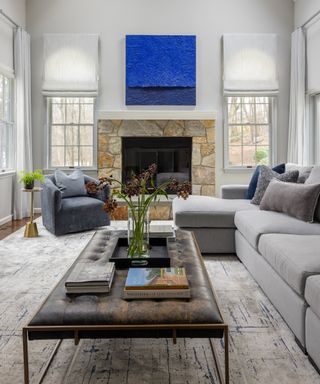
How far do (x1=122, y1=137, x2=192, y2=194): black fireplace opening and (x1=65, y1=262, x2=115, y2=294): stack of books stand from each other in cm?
496

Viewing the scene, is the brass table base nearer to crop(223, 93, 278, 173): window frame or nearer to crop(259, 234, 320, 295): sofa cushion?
crop(259, 234, 320, 295): sofa cushion

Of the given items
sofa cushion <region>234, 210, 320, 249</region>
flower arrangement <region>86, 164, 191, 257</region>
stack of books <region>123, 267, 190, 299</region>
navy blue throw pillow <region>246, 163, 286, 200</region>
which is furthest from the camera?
navy blue throw pillow <region>246, 163, 286, 200</region>

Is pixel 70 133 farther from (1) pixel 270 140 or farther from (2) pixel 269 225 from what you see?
(2) pixel 269 225

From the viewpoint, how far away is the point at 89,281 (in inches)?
81.5

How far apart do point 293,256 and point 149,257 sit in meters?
0.82

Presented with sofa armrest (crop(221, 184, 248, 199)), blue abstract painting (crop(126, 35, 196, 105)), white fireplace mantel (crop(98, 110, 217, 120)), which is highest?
blue abstract painting (crop(126, 35, 196, 105))

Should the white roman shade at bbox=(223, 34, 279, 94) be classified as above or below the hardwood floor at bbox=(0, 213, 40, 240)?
above

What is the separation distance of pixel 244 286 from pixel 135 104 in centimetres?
437

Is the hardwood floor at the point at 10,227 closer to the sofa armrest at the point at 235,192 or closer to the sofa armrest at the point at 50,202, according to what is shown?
the sofa armrest at the point at 50,202

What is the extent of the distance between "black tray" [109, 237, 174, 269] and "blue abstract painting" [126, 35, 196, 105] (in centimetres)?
435

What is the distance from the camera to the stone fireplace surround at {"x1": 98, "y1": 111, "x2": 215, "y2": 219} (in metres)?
6.99

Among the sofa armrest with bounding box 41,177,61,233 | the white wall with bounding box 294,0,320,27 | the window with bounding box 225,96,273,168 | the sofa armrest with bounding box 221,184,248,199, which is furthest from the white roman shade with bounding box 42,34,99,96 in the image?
the white wall with bounding box 294,0,320,27

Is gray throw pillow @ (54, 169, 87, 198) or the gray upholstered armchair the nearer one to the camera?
the gray upholstered armchair

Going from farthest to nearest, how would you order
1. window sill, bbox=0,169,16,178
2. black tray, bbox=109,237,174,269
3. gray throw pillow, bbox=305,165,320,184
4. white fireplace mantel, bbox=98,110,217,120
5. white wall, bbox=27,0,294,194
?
white wall, bbox=27,0,294,194 → white fireplace mantel, bbox=98,110,217,120 → window sill, bbox=0,169,16,178 → gray throw pillow, bbox=305,165,320,184 → black tray, bbox=109,237,174,269
